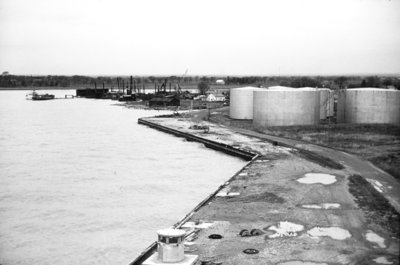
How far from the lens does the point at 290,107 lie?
38.3 meters

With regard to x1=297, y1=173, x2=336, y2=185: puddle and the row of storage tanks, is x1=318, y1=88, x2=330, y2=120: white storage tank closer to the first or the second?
the row of storage tanks

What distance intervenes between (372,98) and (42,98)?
9377cm

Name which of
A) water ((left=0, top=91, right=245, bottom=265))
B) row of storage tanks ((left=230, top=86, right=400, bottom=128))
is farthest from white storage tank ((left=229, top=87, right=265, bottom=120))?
water ((left=0, top=91, right=245, bottom=265))

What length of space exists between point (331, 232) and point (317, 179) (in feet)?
21.7

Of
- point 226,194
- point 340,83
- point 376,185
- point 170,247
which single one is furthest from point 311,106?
point 340,83

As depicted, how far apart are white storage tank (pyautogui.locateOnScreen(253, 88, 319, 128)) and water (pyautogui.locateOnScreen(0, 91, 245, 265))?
7.38 metres

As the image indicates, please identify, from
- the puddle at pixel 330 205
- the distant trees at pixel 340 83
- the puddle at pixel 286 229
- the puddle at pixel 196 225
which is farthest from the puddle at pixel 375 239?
the distant trees at pixel 340 83

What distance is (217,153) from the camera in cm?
3125

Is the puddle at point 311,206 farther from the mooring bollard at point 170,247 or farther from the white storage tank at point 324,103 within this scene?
the white storage tank at point 324,103

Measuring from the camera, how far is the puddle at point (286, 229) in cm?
1197

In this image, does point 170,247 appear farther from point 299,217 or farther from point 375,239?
point 299,217

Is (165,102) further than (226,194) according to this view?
Yes

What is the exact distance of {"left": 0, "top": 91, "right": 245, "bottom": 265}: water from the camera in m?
14.4

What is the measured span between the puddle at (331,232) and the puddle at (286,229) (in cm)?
36
